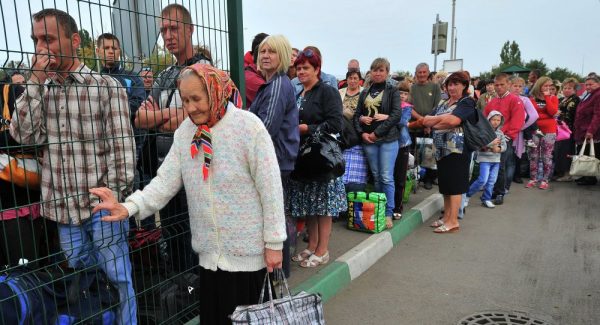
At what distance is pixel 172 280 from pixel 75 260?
2.39 ft

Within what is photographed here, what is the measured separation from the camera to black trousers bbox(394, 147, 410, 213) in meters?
5.66

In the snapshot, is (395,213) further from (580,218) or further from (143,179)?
(143,179)

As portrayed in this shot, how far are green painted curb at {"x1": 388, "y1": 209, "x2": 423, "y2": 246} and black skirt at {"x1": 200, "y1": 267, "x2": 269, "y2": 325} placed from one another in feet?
9.77

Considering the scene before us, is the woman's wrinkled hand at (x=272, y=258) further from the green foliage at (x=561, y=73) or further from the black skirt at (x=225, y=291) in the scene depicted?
the green foliage at (x=561, y=73)

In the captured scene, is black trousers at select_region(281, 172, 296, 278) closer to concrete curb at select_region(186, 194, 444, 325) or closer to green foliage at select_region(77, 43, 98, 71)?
concrete curb at select_region(186, 194, 444, 325)

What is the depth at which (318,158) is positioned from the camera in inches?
148

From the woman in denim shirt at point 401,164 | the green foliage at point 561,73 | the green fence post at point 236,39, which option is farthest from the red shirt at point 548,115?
the green foliage at point 561,73

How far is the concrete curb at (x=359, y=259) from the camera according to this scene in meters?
3.63

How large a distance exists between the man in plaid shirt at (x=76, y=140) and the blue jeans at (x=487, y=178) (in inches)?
213

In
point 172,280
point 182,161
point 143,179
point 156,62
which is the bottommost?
point 172,280

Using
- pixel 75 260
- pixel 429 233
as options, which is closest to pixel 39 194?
pixel 75 260

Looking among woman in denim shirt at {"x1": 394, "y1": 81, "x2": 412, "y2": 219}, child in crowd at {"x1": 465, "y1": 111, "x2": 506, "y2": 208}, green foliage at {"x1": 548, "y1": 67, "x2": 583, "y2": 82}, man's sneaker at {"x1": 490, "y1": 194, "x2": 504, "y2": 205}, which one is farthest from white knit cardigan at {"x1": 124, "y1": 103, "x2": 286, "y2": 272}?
green foliage at {"x1": 548, "y1": 67, "x2": 583, "y2": 82}

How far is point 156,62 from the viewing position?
2.68 metres

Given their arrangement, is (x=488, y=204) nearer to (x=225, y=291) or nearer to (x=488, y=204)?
(x=488, y=204)
